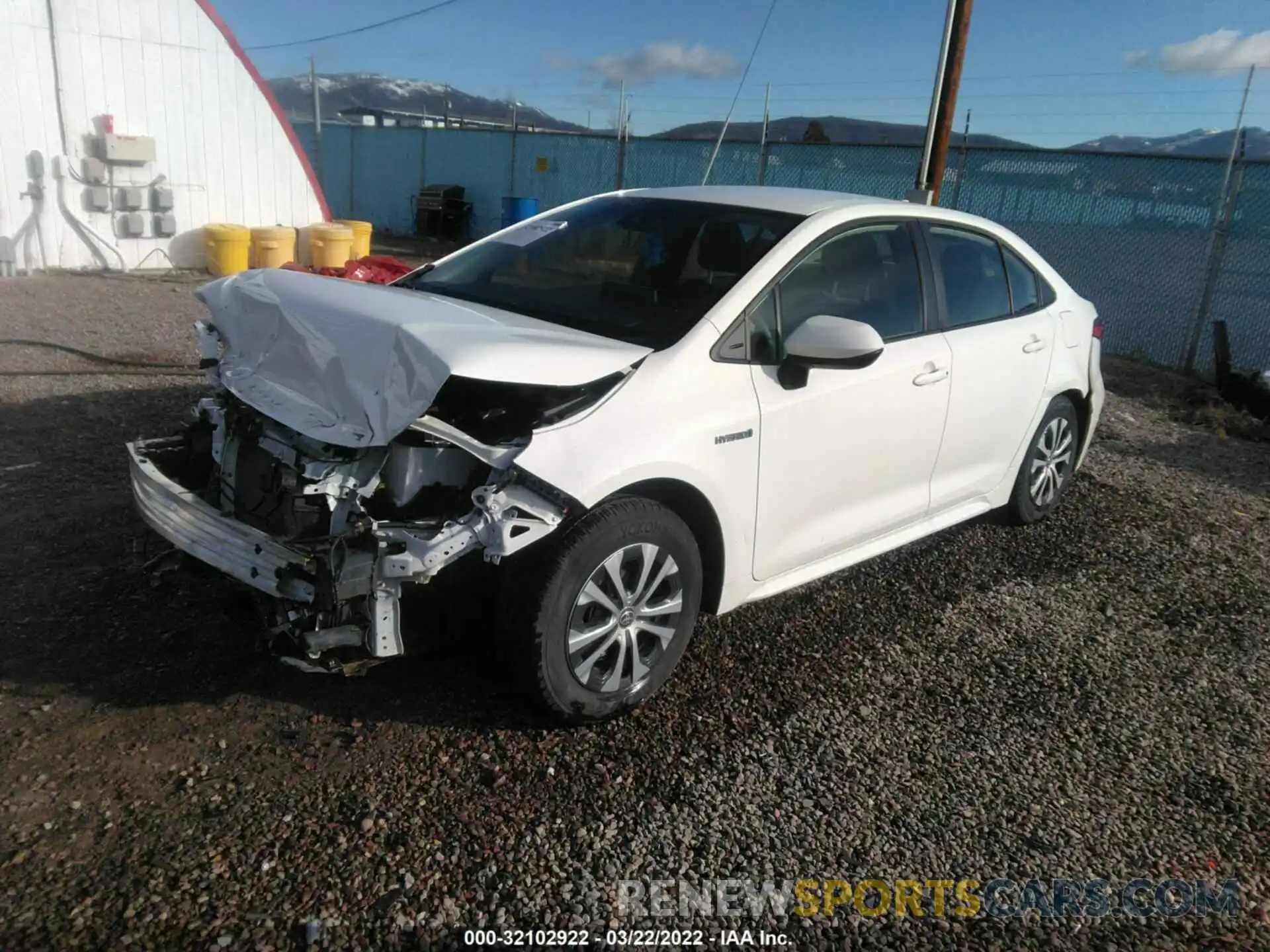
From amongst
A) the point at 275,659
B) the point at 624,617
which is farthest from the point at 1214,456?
the point at 275,659

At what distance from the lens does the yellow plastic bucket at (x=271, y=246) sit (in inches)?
516

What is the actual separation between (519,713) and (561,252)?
198 centimetres

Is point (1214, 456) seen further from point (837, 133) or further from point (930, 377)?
point (837, 133)

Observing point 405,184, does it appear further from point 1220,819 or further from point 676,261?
point 1220,819

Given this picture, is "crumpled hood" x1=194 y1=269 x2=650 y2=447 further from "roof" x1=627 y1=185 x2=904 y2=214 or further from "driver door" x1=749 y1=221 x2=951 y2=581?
"roof" x1=627 y1=185 x2=904 y2=214

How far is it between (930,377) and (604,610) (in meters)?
1.90

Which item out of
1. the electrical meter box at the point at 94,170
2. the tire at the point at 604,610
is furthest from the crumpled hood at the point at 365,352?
the electrical meter box at the point at 94,170

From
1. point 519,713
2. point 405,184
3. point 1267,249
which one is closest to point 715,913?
point 519,713

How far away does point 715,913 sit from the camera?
257cm

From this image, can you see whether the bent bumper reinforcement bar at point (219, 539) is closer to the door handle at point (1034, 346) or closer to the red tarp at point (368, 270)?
the door handle at point (1034, 346)

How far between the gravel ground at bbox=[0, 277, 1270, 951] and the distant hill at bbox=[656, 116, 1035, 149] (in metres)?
7.77

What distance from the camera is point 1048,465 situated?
5.32 m

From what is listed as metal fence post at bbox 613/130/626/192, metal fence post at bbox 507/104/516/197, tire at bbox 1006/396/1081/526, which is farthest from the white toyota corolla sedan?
metal fence post at bbox 507/104/516/197

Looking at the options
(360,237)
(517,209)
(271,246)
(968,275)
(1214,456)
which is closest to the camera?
(968,275)
